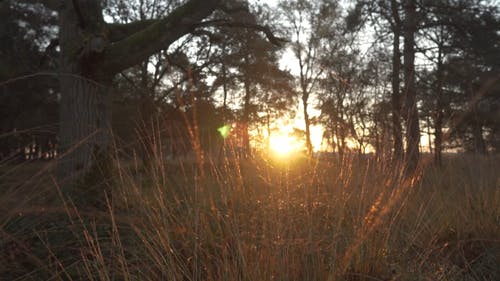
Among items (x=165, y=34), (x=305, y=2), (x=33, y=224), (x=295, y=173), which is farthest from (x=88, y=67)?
(x=305, y=2)

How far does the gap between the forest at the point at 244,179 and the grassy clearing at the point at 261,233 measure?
0.02 m

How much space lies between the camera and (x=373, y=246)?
2018 millimetres

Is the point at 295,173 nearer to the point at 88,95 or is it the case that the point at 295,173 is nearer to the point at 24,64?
the point at 88,95

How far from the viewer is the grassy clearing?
1.72 m

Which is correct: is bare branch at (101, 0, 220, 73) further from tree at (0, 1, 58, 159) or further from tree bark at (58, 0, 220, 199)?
tree at (0, 1, 58, 159)

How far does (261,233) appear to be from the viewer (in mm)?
2008

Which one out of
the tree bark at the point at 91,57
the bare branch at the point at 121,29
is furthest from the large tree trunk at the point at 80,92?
the bare branch at the point at 121,29

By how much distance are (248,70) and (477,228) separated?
1300 centimetres

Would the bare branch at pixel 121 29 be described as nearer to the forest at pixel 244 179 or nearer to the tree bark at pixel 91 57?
the forest at pixel 244 179

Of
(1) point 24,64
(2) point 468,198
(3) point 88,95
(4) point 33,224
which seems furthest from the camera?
(1) point 24,64

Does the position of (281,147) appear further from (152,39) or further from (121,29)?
(121,29)

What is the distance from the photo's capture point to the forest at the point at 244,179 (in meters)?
1.87

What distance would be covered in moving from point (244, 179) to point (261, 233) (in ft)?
2.06

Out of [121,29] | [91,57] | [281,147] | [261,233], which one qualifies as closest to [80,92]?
[91,57]
